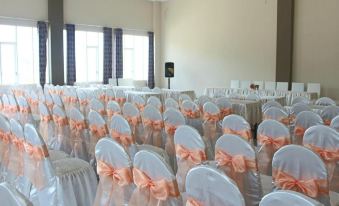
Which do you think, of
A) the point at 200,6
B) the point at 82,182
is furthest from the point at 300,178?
the point at 200,6

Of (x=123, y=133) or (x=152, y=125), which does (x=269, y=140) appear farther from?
(x=152, y=125)

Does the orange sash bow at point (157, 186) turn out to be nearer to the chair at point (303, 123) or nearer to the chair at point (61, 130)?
the chair at point (303, 123)

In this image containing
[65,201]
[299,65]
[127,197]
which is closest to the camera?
[127,197]

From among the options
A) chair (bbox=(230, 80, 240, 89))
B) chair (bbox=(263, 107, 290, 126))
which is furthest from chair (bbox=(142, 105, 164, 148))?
chair (bbox=(230, 80, 240, 89))

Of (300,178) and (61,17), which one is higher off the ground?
(61,17)

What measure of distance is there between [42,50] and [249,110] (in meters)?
8.10

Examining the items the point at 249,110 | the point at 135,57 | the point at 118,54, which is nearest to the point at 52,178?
the point at 249,110

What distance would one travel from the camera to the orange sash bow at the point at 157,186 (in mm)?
2344

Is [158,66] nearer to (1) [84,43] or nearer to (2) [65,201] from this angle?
(1) [84,43]

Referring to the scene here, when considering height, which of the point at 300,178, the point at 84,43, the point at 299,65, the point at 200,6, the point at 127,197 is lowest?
the point at 127,197

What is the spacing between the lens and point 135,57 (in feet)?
54.0

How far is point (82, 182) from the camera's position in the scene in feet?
12.1

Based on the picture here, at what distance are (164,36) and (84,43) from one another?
12.7 feet

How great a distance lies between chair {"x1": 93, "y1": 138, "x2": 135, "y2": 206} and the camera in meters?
2.72
